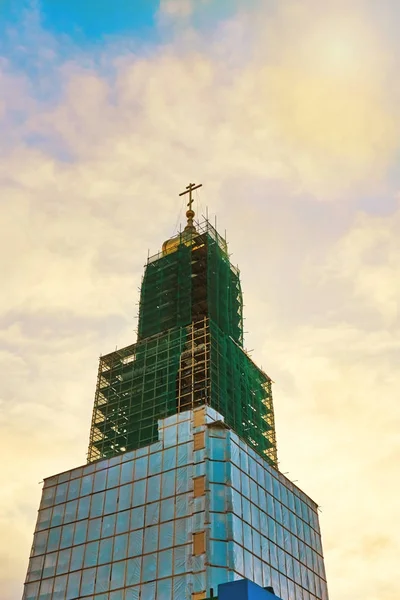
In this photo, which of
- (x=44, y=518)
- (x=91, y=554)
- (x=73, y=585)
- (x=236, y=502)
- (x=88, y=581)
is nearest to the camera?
(x=236, y=502)

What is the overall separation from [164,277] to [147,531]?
34099 millimetres

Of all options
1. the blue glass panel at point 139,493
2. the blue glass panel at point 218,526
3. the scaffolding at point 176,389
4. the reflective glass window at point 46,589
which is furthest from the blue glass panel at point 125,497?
the blue glass panel at point 218,526

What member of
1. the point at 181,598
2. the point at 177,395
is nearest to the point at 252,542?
the point at 181,598

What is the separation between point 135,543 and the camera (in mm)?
59500

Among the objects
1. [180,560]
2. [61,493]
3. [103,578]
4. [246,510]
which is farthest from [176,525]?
[61,493]

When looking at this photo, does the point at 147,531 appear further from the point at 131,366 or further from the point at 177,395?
the point at 131,366

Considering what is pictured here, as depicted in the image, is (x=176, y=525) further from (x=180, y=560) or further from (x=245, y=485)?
(x=245, y=485)

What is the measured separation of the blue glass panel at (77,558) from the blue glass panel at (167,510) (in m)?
8.95

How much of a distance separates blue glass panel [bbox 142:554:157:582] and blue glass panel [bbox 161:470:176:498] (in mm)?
5325

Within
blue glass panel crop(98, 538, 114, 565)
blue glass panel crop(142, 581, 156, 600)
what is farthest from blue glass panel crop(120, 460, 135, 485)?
blue glass panel crop(142, 581, 156, 600)

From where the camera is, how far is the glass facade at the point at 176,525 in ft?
184

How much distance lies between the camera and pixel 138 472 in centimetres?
6431

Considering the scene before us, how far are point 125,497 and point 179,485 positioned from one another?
6.10 m

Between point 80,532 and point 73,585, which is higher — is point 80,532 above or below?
above
